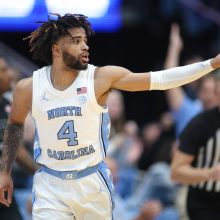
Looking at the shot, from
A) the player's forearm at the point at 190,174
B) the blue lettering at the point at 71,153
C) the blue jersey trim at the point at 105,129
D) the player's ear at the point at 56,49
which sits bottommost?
the player's forearm at the point at 190,174

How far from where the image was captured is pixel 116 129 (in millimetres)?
6699

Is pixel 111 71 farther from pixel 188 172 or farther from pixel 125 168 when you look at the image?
pixel 125 168

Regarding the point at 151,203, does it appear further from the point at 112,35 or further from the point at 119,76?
Result: the point at 112,35

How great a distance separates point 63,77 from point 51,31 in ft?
1.45

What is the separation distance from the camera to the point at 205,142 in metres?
4.15

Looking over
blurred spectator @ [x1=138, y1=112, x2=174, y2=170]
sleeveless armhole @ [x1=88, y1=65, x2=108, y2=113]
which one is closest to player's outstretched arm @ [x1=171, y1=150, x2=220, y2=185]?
sleeveless armhole @ [x1=88, y1=65, x2=108, y2=113]

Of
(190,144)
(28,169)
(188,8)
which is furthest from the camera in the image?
(188,8)

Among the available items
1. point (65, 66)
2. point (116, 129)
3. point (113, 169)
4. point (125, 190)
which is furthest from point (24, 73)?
point (65, 66)

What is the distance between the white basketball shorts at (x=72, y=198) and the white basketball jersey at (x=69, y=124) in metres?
0.14

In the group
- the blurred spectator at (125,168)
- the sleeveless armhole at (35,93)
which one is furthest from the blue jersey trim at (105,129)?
the blurred spectator at (125,168)

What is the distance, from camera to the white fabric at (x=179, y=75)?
325cm

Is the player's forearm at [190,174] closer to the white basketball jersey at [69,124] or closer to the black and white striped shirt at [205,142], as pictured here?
the black and white striped shirt at [205,142]

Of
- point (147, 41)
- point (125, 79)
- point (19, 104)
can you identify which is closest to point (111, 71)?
point (125, 79)

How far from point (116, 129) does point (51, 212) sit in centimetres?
350
